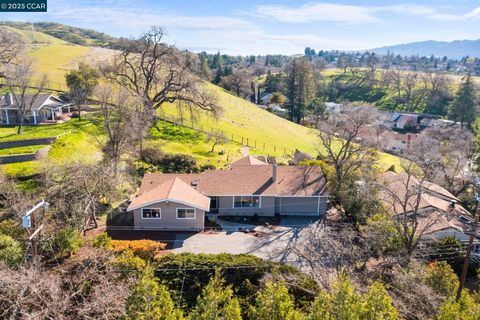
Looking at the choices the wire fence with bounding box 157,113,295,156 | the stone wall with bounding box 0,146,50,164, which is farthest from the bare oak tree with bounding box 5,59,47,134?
the wire fence with bounding box 157,113,295,156

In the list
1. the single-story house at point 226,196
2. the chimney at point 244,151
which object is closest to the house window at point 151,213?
the single-story house at point 226,196

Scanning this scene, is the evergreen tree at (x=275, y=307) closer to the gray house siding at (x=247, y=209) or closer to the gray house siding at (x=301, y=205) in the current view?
the gray house siding at (x=247, y=209)

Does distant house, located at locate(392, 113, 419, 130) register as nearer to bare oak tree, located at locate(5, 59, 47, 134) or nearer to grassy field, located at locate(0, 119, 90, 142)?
grassy field, located at locate(0, 119, 90, 142)

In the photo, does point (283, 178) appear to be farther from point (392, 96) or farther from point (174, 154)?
point (392, 96)

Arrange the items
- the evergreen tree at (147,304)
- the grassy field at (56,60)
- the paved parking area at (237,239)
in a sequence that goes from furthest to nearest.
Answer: the grassy field at (56,60) < the paved parking area at (237,239) < the evergreen tree at (147,304)

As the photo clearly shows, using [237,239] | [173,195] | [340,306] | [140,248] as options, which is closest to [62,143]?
[173,195]

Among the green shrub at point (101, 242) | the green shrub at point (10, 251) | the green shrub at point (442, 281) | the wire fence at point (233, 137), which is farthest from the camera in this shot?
the wire fence at point (233, 137)
